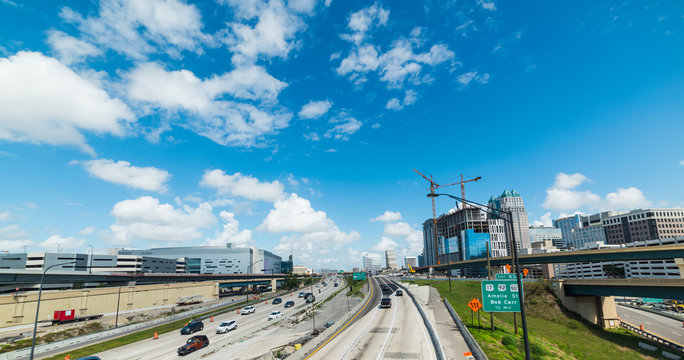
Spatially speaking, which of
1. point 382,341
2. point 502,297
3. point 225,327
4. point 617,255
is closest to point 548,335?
point 382,341

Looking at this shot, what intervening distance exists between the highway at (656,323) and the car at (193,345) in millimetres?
73806

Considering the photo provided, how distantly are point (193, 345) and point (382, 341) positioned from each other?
21.5 meters

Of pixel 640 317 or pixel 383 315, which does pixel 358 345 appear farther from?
pixel 640 317

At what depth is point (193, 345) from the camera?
37781 millimetres

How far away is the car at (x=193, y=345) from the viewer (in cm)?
3666

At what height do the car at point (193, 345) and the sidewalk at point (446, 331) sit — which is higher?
the sidewalk at point (446, 331)

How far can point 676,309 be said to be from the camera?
297 feet

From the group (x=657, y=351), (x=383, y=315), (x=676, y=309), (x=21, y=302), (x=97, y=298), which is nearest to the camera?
(x=657, y=351)

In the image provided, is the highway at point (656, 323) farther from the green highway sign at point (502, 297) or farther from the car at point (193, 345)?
the car at point (193, 345)

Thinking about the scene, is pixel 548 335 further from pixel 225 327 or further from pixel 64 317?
pixel 64 317

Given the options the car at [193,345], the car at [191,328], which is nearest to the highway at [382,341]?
the car at [193,345]

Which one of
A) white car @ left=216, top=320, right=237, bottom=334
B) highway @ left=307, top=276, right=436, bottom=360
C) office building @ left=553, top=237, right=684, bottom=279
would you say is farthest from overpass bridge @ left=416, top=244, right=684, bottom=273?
white car @ left=216, top=320, right=237, bottom=334

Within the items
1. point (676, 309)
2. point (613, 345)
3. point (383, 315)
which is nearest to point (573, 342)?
point (613, 345)

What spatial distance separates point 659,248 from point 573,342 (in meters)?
38.7
